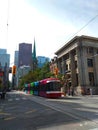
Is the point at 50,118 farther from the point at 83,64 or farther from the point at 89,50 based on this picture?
the point at 89,50

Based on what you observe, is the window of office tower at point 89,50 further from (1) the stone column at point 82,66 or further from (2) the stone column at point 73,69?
(2) the stone column at point 73,69

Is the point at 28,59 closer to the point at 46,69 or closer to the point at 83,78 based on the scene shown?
the point at 46,69

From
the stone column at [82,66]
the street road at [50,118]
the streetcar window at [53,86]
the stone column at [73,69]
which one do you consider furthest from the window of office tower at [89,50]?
the street road at [50,118]

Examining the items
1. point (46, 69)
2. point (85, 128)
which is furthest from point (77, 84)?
point (85, 128)

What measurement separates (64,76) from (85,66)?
30.7 ft

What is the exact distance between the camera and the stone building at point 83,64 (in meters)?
63.1

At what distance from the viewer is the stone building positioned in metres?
63.1

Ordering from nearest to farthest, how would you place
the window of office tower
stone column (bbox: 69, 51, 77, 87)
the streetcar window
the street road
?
the street road → the streetcar window → the window of office tower → stone column (bbox: 69, 51, 77, 87)

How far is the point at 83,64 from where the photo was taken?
64.2 metres

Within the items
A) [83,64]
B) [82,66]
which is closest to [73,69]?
[82,66]

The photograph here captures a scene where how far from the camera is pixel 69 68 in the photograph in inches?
2854

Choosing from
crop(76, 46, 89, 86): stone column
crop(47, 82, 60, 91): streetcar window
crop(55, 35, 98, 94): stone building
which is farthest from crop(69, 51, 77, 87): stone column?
crop(47, 82, 60, 91): streetcar window

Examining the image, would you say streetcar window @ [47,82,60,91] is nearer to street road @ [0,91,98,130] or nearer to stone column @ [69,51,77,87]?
street road @ [0,91,98,130]

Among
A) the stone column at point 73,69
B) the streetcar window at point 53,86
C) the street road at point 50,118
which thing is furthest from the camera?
the stone column at point 73,69
